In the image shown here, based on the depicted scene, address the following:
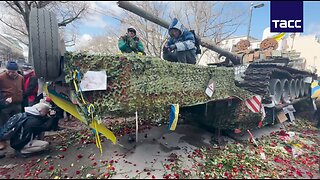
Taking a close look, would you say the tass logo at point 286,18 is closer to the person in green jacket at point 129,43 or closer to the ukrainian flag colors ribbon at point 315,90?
the person in green jacket at point 129,43

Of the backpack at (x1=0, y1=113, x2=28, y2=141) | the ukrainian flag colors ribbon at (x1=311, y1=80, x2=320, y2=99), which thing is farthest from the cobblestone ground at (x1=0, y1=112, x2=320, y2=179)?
the ukrainian flag colors ribbon at (x1=311, y1=80, x2=320, y2=99)

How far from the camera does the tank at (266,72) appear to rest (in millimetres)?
5797

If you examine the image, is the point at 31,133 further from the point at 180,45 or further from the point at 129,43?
the point at 180,45

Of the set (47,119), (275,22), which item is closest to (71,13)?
(47,119)

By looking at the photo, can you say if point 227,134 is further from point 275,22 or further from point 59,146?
point 59,146

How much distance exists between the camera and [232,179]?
3.16 m

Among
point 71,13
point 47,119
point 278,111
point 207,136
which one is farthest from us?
point 71,13

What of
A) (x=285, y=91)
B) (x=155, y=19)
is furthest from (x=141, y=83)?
(x=285, y=91)

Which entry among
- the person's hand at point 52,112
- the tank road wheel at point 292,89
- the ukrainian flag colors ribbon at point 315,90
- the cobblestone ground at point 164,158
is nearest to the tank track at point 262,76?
the tank road wheel at point 292,89

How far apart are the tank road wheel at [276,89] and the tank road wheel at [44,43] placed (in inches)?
234

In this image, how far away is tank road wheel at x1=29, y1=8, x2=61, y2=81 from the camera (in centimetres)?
264

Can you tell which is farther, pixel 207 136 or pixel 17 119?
pixel 207 136

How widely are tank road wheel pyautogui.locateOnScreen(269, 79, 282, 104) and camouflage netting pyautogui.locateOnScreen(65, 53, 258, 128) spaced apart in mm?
3596

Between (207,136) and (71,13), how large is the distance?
11.4 meters
